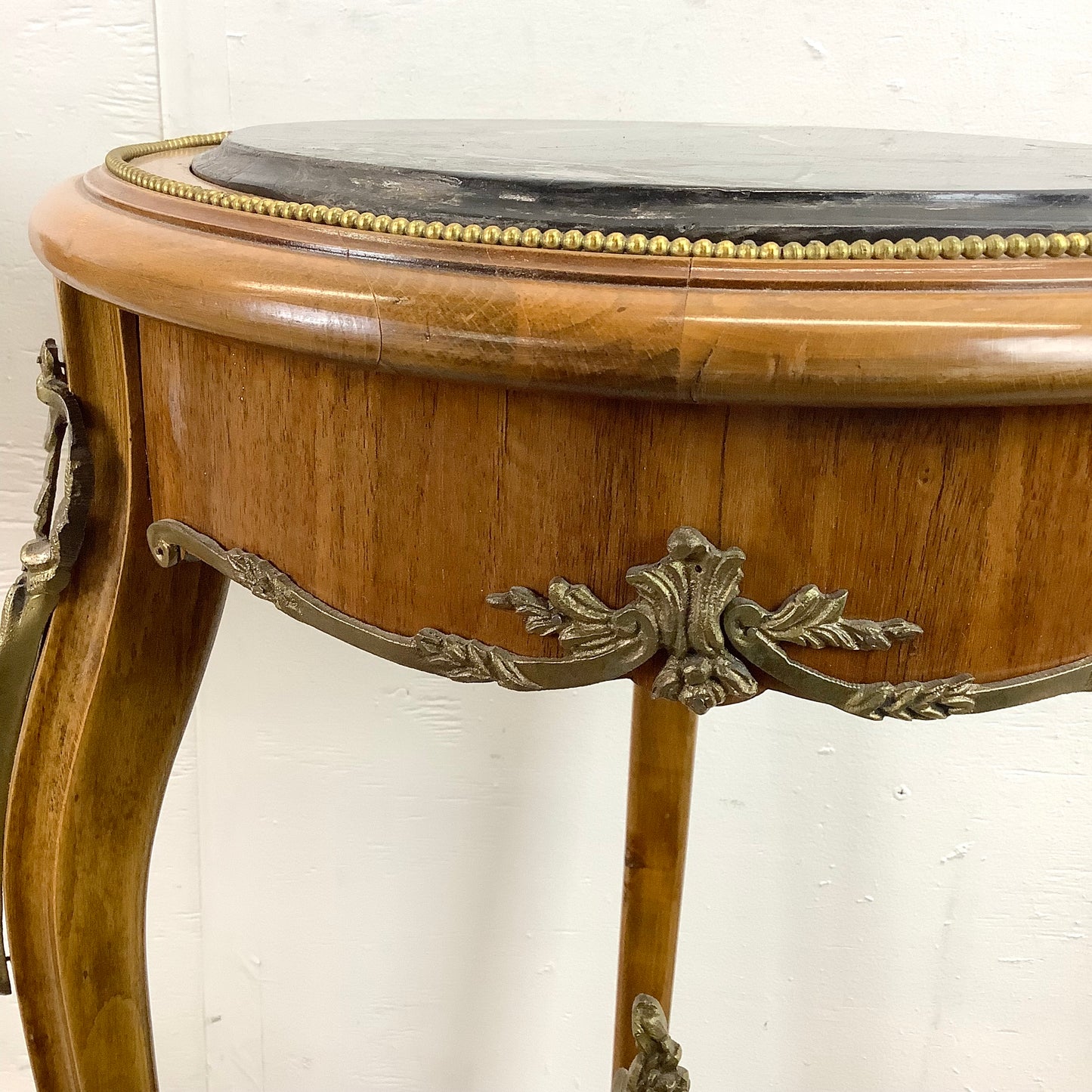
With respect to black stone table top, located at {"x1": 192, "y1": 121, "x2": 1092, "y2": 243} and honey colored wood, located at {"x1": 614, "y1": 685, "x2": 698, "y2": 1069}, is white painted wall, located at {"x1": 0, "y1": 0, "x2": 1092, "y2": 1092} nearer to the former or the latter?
honey colored wood, located at {"x1": 614, "y1": 685, "x2": 698, "y2": 1069}

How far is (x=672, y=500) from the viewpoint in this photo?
0.30 m

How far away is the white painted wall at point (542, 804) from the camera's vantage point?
0.69 m

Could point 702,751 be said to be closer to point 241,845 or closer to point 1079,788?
point 1079,788

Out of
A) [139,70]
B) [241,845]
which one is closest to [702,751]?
[241,845]

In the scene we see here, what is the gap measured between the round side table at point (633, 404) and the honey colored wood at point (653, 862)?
1.29 feet

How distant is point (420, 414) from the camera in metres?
0.31

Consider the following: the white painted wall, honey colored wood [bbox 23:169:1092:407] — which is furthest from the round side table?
the white painted wall

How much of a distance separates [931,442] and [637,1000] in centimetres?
50

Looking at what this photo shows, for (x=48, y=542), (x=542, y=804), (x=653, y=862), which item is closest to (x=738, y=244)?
(x=48, y=542)

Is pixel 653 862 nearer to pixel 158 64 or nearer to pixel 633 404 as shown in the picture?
pixel 633 404

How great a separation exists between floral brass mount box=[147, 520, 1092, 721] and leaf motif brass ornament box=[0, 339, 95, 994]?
0.18 metres

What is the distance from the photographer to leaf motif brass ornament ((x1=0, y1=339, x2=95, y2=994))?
0.43 metres

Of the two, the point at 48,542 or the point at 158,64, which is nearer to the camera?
the point at 48,542

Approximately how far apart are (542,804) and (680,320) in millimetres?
671
